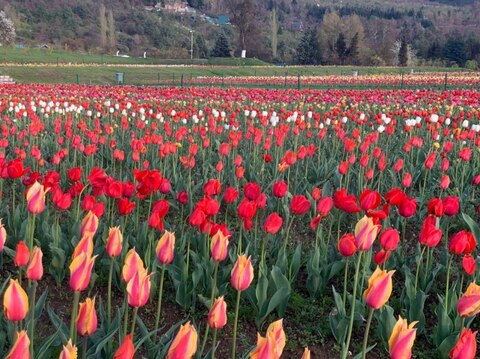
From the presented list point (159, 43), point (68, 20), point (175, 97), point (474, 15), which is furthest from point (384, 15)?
point (175, 97)

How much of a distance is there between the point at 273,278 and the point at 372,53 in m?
80.2

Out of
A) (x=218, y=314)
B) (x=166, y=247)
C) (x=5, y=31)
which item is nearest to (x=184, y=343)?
(x=218, y=314)

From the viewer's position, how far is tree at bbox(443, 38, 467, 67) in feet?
262

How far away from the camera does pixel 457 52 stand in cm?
7988

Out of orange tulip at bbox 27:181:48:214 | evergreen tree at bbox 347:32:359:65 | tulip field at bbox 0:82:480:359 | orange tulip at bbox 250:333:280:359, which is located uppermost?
evergreen tree at bbox 347:32:359:65

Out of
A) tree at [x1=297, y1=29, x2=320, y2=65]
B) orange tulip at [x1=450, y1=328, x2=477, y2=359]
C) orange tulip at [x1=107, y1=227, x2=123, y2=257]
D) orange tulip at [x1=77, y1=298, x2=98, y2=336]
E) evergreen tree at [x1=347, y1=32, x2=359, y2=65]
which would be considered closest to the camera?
orange tulip at [x1=450, y1=328, x2=477, y2=359]

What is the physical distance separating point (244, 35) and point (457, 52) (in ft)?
101

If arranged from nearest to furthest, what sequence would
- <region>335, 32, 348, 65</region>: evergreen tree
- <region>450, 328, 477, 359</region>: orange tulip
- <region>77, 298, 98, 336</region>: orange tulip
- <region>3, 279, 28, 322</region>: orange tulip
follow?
<region>450, 328, 477, 359</region>: orange tulip < <region>3, 279, 28, 322</region>: orange tulip < <region>77, 298, 98, 336</region>: orange tulip < <region>335, 32, 348, 65</region>: evergreen tree

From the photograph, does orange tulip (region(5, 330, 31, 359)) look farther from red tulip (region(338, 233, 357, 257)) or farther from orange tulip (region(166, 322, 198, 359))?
red tulip (region(338, 233, 357, 257))

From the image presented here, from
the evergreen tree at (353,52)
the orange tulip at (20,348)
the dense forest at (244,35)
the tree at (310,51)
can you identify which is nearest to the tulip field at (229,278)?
the orange tulip at (20,348)

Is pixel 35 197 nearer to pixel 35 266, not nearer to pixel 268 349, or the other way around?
pixel 35 266

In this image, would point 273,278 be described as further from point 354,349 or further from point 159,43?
point 159,43

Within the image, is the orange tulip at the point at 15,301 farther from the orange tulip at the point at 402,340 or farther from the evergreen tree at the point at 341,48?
the evergreen tree at the point at 341,48

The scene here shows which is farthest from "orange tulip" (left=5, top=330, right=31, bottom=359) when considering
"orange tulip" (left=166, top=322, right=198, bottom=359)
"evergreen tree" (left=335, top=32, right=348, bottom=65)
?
"evergreen tree" (left=335, top=32, right=348, bottom=65)
